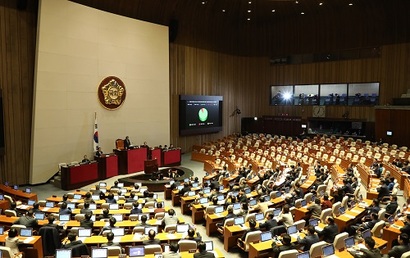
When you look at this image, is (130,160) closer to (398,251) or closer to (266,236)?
(266,236)

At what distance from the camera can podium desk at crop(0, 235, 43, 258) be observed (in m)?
7.45

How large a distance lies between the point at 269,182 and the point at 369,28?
1883 cm

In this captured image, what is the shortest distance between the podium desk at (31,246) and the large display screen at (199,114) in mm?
18201

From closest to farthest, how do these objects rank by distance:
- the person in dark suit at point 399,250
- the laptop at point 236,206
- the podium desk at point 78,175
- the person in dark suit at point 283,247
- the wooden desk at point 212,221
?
the person in dark suit at point 399,250
the person in dark suit at point 283,247
the wooden desk at point 212,221
the laptop at point 236,206
the podium desk at point 78,175

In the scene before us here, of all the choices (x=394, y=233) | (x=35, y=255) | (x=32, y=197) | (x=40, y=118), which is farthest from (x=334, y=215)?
(x=40, y=118)

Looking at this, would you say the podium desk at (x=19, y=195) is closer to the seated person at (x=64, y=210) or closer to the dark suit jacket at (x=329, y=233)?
the seated person at (x=64, y=210)

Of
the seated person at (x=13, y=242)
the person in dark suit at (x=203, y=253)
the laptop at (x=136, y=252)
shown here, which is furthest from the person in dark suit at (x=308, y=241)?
the seated person at (x=13, y=242)

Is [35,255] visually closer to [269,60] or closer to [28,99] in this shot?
[28,99]

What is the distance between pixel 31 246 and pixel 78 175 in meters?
9.21

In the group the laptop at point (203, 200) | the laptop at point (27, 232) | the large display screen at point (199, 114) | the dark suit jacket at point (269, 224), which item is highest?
the large display screen at point (199, 114)

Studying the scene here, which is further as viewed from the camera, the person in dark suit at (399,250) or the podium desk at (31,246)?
the podium desk at (31,246)

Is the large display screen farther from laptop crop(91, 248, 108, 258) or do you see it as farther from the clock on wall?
laptop crop(91, 248, 108, 258)

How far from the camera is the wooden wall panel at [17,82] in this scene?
1620cm

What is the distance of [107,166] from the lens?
18.1m
